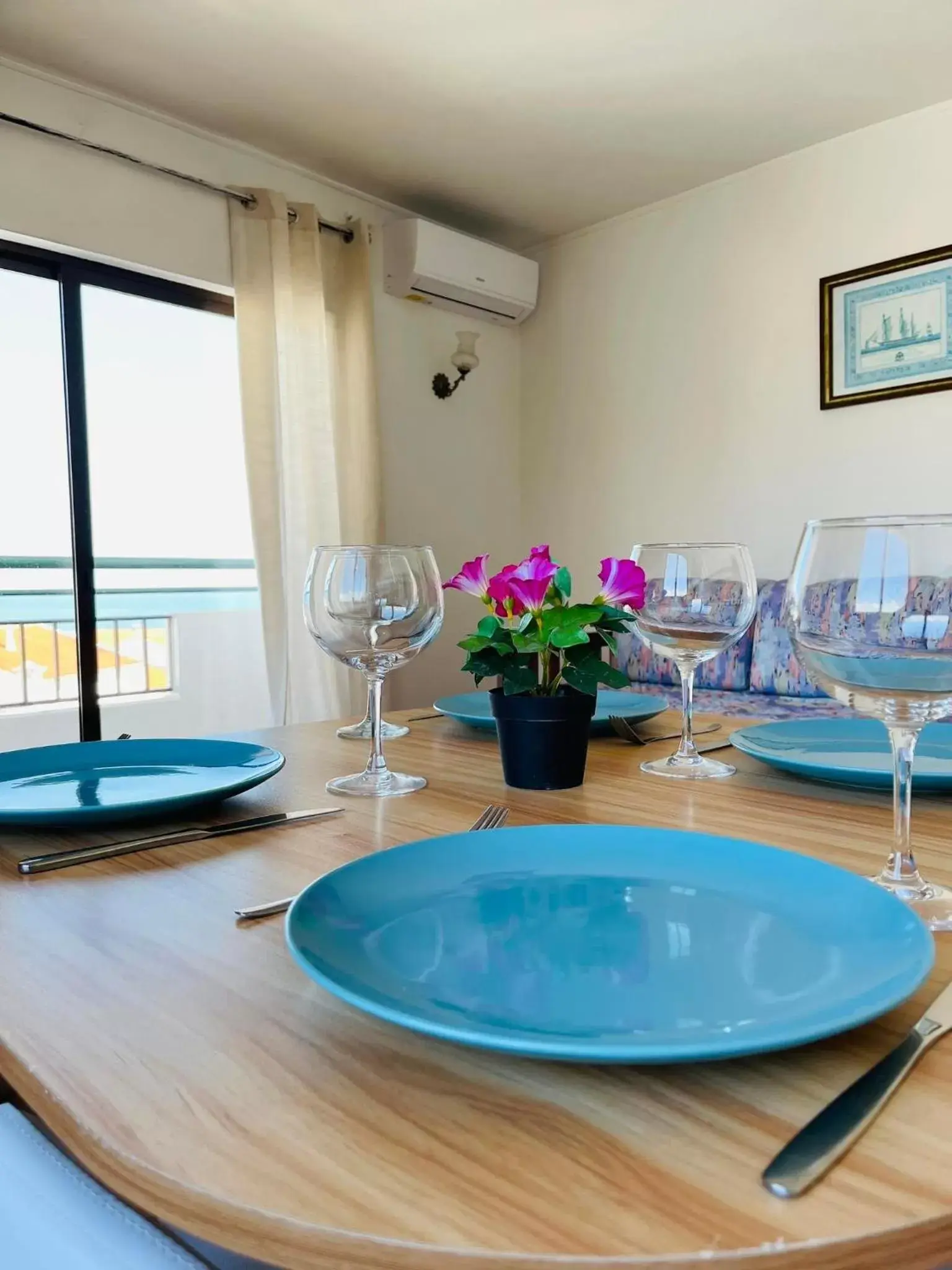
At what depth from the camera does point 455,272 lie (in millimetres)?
3678

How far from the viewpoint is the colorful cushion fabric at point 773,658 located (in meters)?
2.92

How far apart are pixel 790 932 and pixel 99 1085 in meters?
0.31

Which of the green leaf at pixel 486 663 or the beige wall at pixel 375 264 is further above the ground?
the beige wall at pixel 375 264

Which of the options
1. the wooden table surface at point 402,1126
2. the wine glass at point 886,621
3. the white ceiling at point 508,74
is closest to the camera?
the wooden table surface at point 402,1126

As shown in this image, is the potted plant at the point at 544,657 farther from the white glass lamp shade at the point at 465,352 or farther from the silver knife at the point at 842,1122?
the white glass lamp shade at the point at 465,352

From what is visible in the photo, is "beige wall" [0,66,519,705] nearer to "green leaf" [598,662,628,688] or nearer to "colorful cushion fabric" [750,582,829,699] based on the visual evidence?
"colorful cushion fabric" [750,582,829,699]

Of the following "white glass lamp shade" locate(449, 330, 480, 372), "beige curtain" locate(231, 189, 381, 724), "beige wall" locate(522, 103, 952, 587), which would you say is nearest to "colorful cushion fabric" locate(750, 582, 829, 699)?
"beige wall" locate(522, 103, 952, 587)

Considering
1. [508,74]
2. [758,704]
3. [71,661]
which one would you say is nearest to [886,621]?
[758,704]

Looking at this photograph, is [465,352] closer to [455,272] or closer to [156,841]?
[455,272]

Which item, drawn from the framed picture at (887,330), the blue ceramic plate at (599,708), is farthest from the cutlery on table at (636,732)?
the framed picture at (887,330)

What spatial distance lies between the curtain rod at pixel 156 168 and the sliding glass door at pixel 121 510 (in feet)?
1.14

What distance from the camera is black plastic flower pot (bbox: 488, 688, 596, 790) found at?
2.56 ft

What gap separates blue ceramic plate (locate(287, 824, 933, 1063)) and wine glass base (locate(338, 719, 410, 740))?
0.58 metres

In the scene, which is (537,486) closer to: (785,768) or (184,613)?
(184,613)
